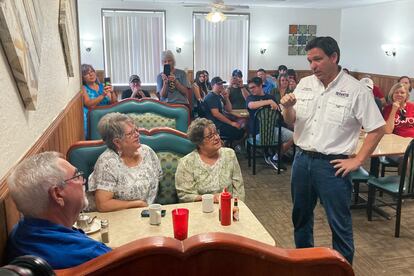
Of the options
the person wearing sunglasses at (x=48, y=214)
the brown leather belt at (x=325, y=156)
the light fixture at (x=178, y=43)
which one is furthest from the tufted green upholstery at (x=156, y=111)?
the light fixture at (x=178, y=43)

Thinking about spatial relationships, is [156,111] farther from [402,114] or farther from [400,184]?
[402,114]

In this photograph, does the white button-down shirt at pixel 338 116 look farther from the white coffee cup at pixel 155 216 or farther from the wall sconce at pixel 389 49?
the wall sconce at pixel 389 49

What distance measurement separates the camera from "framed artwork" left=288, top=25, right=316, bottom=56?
10.1m

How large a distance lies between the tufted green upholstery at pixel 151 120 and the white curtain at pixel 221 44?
19.0 ft

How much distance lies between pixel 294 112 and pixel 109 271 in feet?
6.06

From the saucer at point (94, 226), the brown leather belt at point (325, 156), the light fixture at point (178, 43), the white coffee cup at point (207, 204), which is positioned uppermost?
the light fixture at point (178, 43)

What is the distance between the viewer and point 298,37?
10195mm

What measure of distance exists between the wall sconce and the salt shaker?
26.3 ft

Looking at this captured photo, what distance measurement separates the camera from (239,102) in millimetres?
6434

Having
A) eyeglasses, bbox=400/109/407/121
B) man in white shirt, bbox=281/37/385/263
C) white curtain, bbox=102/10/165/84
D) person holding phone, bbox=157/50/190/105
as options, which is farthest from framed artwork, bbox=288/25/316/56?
man in white shirt, bbox=281/37/385/263

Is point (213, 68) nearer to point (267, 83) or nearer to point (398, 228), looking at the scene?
point (267, 83)

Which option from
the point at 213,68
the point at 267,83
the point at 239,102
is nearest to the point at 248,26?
the point at 213,68

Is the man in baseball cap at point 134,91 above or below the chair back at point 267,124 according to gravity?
above

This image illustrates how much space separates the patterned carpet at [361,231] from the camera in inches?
112
